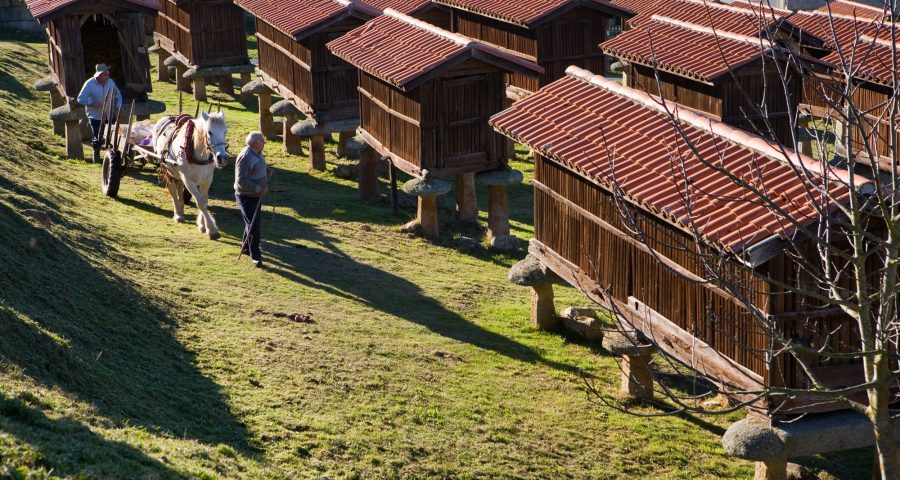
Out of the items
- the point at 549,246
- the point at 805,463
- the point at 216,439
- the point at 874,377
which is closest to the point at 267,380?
the point at 216,439

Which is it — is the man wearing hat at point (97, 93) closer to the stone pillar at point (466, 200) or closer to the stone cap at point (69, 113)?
the stone cap at point (69, 113)

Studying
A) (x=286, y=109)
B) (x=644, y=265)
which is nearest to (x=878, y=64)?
(x=644, y=265)

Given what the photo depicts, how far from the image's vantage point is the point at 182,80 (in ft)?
104

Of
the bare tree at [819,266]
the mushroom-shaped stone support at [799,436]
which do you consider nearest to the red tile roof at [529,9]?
the bare tree at [819,266]

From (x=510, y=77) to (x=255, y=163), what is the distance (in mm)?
11015

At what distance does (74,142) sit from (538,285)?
37.1 feet

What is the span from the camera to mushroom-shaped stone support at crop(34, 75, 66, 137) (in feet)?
82.4

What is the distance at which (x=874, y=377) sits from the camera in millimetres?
8711

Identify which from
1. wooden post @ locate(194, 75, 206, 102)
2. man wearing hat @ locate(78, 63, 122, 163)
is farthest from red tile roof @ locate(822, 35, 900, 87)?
wooden post @ locate(194, 75, 206, 102)

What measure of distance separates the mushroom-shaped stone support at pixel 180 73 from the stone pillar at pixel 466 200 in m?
11.7

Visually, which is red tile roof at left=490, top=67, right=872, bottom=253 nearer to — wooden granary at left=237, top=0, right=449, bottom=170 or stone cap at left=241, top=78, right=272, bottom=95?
wooden granary at left=237, top=0, right=449, bottom=170

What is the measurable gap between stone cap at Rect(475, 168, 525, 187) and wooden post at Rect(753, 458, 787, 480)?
949cm

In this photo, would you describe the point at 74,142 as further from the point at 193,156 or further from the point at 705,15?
the point at 705,15

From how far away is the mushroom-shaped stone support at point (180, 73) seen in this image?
1229 inches
